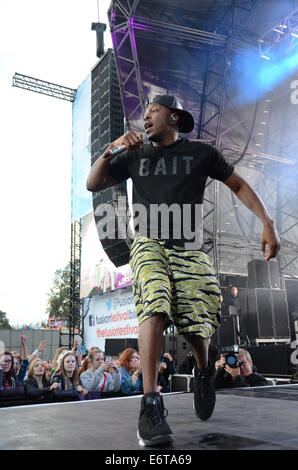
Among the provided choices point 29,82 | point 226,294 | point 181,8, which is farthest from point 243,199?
point 29,82

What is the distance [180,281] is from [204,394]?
537 mm

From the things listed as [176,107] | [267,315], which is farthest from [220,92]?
[176,107]

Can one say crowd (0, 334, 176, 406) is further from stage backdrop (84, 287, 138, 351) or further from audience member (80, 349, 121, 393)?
stage backdrop (84, 287, 138, 351)

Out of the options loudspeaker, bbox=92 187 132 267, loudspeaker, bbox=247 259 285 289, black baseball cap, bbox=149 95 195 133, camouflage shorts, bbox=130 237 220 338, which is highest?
loudspeaker, bbox=92 187 132 267

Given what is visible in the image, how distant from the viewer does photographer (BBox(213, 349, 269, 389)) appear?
165 inches

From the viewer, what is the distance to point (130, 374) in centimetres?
469

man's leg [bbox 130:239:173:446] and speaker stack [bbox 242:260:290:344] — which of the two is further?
speaker stack [bbox 242:260:290:344]

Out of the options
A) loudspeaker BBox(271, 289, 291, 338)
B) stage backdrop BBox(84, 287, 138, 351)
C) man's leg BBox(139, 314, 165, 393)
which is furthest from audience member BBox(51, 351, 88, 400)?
stage backdrop BBox(84, 287, 138, 351)

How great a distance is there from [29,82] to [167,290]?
2183 cm

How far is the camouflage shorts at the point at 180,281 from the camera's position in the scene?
67.4 inches

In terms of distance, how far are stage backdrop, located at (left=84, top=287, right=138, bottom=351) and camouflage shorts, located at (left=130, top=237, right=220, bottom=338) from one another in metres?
13.0

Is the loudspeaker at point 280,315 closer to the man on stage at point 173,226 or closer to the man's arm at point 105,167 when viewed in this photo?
the man on stage at point 173,226

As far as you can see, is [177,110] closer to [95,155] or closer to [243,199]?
[243,199]

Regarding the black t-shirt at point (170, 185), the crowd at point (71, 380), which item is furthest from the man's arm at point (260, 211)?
the crowd at point (71, 380)
